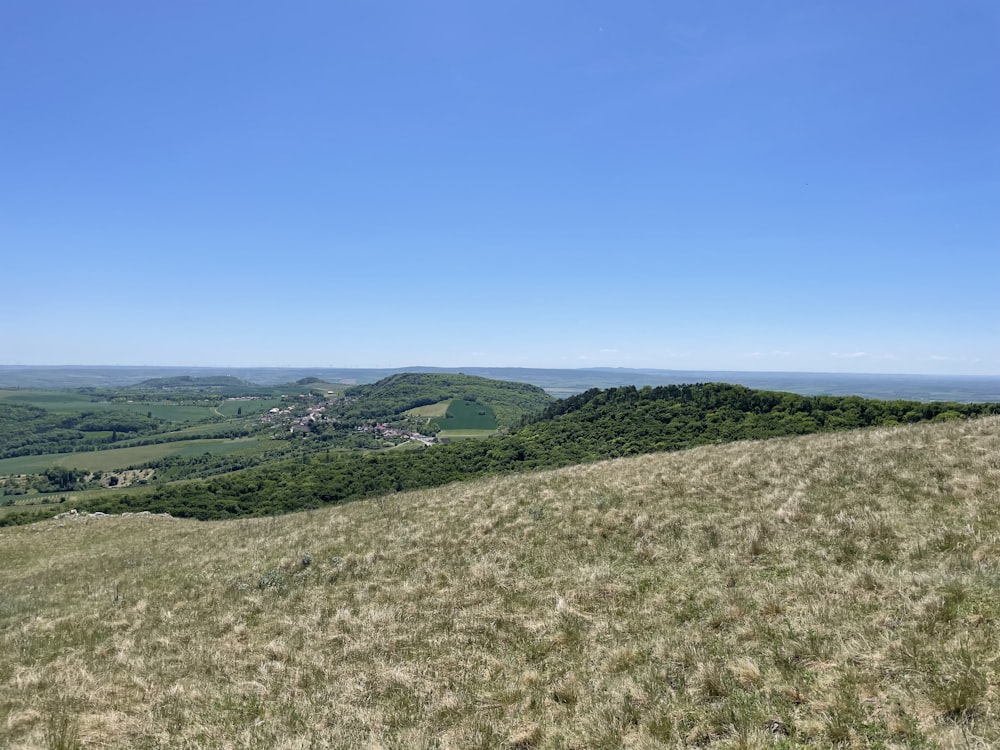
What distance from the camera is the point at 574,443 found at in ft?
229

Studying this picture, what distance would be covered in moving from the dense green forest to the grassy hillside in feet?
95.3

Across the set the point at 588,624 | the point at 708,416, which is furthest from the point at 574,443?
the point at 588,624

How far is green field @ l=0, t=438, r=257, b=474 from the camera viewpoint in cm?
16854

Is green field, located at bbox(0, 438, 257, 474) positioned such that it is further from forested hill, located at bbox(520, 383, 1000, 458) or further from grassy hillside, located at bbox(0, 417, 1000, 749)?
grassy hillside, located at bbox(0, 417, 1000, 749)

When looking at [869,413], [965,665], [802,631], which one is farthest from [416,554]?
[869,413]

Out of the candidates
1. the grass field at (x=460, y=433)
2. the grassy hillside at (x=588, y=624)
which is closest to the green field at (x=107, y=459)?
the grass field at (x=460, y=433)

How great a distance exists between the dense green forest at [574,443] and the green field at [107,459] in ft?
424

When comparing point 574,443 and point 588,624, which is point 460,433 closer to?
point 574,443

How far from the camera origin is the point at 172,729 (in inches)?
304

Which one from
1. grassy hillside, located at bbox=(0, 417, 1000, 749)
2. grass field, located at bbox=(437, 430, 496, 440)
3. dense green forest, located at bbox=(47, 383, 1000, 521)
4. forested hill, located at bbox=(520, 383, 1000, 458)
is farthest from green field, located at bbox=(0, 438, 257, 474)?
grassy hillside, located at bbox=(0, 417, 1000, 749)

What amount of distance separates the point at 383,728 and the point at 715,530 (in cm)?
1001

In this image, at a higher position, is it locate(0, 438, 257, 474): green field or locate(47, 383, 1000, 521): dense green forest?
locate(47, 383, 1000, 521): dense green forest

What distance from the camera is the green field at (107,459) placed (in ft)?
553

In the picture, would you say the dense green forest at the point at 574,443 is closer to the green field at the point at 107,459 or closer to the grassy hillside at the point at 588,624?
the grassy hillside at the point at 588,624
